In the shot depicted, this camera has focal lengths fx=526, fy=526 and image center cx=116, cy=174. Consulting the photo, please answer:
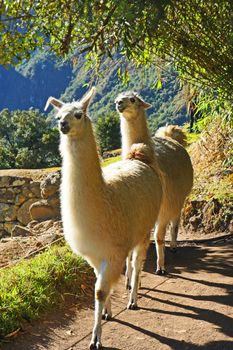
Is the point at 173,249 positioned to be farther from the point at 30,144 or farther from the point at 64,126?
the point at 30,144

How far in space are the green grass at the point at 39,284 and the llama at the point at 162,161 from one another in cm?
56

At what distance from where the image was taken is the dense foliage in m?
39.4

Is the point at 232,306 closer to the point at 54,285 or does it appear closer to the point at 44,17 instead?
the point at 54,285

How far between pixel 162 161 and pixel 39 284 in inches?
84.2

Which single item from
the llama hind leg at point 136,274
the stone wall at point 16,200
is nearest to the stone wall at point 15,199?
the stone wall at point 16,200

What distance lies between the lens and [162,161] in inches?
242

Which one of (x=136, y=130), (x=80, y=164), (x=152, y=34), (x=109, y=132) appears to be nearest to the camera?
(x=80, y=164)

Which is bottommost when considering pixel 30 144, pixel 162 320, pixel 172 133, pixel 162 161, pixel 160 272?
pixel 162 320

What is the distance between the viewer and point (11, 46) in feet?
20.8

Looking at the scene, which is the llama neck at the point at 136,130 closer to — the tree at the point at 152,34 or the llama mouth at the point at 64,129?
the tree at the point at 152,34

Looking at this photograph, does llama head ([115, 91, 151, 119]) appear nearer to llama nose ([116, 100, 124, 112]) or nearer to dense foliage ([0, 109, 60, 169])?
llama nose ([116, 100, 124, 112])

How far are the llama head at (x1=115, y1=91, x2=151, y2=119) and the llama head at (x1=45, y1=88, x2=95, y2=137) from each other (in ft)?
5.71

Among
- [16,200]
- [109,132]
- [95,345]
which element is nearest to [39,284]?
[95,345]

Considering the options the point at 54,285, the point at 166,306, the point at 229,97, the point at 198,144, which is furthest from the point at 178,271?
the point at 198,144
